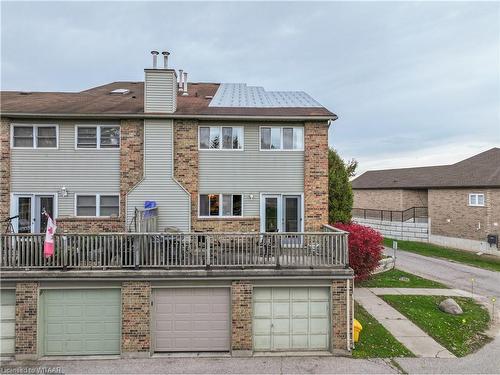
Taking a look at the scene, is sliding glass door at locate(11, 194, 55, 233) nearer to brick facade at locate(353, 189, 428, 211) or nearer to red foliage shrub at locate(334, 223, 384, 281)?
red foliage shrub at locate(334, 223, 384, 281)

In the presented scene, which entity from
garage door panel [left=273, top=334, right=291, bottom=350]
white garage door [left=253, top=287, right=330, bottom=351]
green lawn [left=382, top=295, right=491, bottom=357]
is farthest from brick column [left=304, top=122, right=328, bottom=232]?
green lawn [left=382, top=295, right=491, bottom=357]

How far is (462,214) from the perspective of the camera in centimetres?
2183

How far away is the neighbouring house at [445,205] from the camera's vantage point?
67.0ft

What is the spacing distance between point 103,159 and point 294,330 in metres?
8.90

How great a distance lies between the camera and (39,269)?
809cm

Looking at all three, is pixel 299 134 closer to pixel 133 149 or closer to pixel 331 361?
pixel 133 149

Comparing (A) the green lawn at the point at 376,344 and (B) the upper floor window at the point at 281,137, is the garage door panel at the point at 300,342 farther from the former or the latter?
(B) the upper floor window at the point at 281,137

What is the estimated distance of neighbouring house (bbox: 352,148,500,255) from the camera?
20.4 m

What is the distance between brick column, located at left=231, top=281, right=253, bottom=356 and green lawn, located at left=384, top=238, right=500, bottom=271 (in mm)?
15966

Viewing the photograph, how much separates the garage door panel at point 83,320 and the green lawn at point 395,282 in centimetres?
1004

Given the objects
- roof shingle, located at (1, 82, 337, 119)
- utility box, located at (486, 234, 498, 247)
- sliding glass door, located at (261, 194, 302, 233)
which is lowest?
utility box, located at (486, 234, 498, 247)

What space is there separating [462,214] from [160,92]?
2227cm

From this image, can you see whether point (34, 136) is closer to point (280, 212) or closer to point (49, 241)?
point (49, 241)

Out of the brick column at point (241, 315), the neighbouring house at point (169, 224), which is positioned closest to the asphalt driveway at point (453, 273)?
the neighbouring house at point (169, 224)
